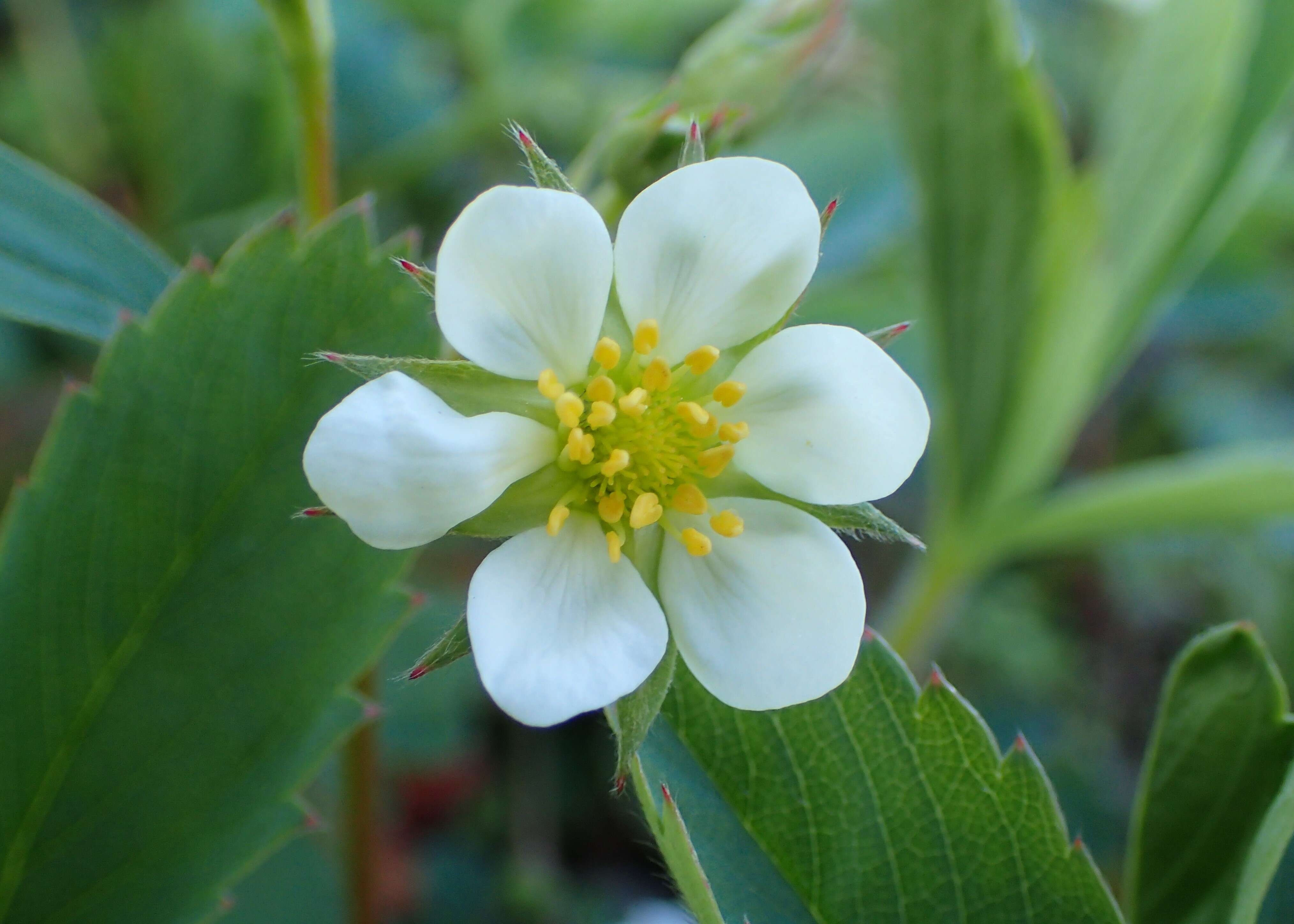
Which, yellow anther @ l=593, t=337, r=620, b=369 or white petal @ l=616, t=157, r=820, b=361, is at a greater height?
white petal @ l=616, t=157, r=820, b=361

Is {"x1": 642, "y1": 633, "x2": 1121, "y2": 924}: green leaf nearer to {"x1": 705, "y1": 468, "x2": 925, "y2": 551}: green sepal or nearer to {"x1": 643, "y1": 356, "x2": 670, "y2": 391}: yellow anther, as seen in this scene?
{"x1": 705, "y1": 468, "x2": 925, "y2": 551}: green sepal

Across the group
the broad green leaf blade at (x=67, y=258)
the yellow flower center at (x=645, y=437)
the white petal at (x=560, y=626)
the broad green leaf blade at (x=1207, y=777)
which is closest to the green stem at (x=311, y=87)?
the broad green leaf blade at (x=67, y=258)

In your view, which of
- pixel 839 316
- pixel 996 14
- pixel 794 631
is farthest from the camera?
pixel 839 316

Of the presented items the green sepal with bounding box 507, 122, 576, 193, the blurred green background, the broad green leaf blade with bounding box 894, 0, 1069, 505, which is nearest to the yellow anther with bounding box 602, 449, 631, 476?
the green sepal with bounding box 507, 122, 576, 193

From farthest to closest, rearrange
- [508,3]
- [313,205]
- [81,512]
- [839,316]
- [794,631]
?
[508,3] → [839,316] → [313,205] → [81,512] → [794,631]

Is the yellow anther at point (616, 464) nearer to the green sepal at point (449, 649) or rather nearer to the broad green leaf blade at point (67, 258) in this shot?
the green sepal at point (449, 649)

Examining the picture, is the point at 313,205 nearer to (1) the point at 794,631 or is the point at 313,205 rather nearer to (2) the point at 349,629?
(2) the point at 349,629

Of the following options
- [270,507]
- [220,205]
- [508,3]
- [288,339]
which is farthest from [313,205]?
[508,3]
